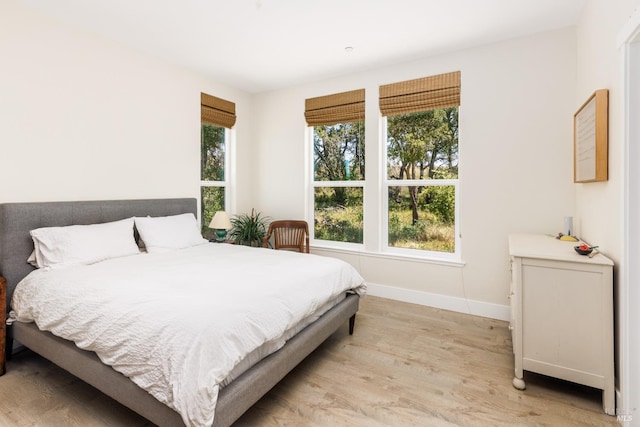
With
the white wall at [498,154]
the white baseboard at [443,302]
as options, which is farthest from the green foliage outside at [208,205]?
the white baseboard at [443,302]

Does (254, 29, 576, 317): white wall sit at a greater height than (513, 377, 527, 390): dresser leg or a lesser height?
greater

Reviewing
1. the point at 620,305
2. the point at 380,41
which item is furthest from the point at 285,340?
the point at 380,41

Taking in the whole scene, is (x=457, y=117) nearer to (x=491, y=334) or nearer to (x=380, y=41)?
(x=380, y=41)

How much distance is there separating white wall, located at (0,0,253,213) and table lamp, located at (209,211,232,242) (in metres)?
0.42

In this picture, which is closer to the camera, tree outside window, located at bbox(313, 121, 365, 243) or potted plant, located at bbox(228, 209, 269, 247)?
tree outside window, located at bbox(313, 121, 365, 243)

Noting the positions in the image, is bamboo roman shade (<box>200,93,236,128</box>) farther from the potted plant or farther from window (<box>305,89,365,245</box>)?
the potted plant

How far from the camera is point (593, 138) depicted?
204 cm

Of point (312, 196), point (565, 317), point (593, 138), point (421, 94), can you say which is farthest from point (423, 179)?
point (565, 317)

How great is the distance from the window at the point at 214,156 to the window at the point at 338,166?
3.53ft

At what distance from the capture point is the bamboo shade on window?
3.22 metres

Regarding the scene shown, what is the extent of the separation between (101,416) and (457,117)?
3649 mm

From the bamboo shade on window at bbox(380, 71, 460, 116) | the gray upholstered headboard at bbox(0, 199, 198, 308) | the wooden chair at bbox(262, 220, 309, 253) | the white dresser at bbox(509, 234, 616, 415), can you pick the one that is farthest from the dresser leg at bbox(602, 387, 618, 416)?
the gray upholstered headboard at bbox(0, 199, 198, 308)

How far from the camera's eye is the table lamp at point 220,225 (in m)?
3.66

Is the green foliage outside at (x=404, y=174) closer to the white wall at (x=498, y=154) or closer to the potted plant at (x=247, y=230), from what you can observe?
the white wall at (x=498, y=154)
